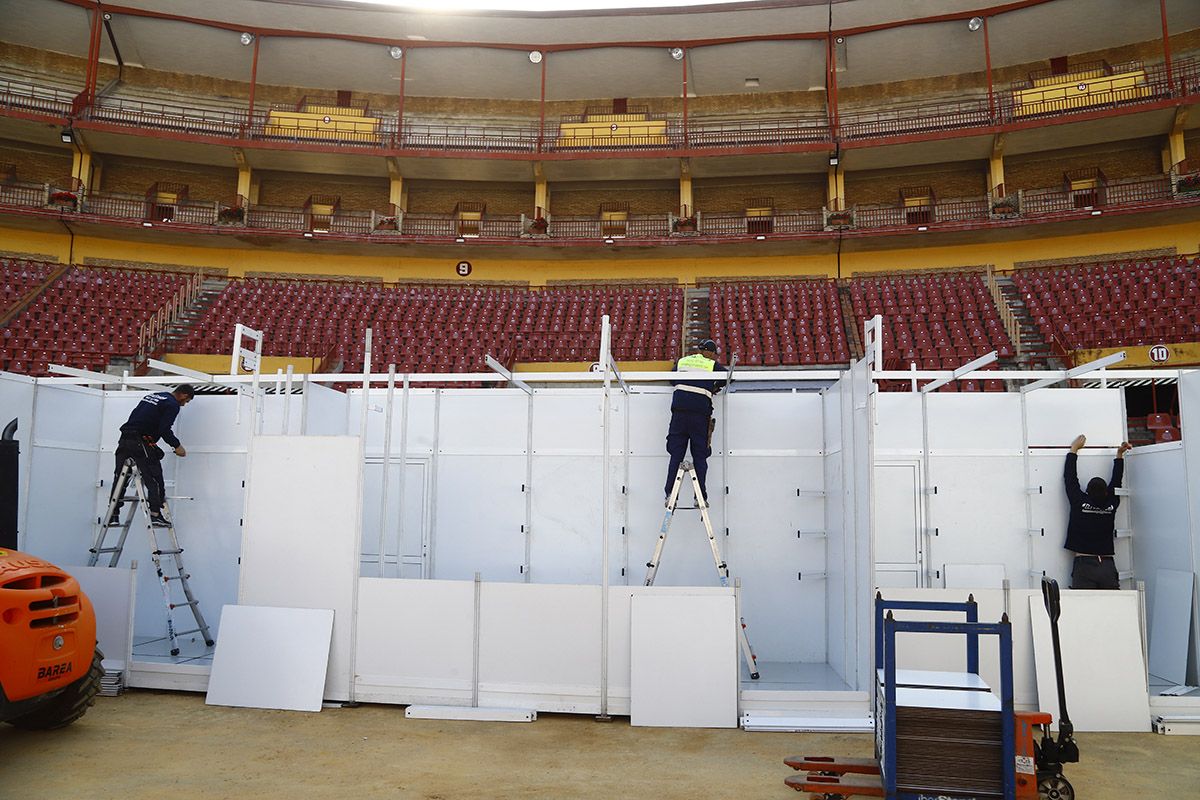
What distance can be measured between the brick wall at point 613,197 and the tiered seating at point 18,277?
14.5 metres

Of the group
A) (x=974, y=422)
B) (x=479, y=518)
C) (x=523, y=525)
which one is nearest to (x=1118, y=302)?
(x=974, y=422)

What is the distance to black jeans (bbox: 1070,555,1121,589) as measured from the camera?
7608 mm

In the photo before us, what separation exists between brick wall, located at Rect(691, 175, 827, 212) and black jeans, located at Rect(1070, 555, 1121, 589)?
18464 millimetres

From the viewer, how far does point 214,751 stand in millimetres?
5465

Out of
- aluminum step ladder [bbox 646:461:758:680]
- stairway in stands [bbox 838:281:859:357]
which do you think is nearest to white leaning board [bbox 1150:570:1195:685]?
aluminum step ladder [bbox 646:461:758:680]

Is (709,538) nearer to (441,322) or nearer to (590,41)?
(441,322)

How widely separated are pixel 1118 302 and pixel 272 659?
61.5ft

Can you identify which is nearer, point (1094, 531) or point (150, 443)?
point (1094, 531)

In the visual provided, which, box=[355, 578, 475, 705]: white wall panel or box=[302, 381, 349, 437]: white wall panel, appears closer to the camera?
box=[355, 578, 475, 705]: white wall panel

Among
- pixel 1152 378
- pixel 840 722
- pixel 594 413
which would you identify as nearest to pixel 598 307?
pixel 594 413

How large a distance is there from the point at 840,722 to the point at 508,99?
24754mm

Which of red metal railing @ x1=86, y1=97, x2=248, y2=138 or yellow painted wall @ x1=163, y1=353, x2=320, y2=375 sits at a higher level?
red metal railing @ x1=86, y1=97, x2=248, y2=138

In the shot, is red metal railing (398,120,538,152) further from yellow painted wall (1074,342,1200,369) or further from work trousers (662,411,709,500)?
work trousers (662,411,709,500)

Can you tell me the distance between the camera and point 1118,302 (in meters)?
17.8
